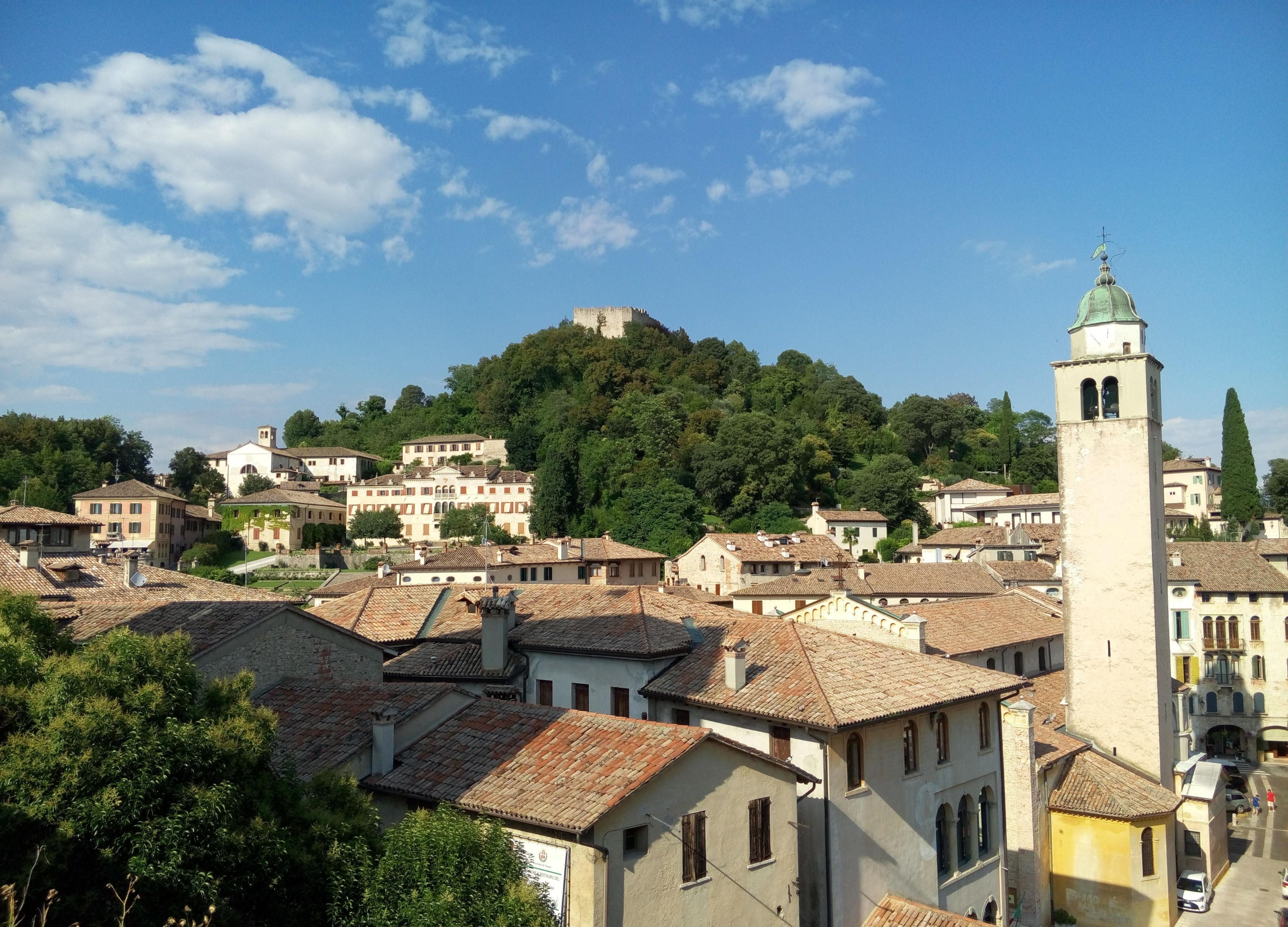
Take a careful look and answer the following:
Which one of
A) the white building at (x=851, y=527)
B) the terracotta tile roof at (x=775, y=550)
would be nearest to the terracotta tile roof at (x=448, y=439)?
the white building at (x=851, y=527)

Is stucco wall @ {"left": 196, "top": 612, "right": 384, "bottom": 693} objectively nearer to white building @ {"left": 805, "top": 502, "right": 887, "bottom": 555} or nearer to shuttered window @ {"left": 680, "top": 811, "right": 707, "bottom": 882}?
shuttered window @ {"left": 680, "top": 811, "right": 707, "bottom": 882}

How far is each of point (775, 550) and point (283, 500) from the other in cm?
5056

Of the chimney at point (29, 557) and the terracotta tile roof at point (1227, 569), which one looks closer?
the chimney at point (29, 557)

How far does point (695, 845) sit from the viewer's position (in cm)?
1389

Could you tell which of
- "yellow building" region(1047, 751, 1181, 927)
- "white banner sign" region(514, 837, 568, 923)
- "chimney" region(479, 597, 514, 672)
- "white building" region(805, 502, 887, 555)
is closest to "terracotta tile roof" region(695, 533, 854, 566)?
"white building" region(805, 502, 887, 555)

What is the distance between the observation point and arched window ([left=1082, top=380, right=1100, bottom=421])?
30.3 meters

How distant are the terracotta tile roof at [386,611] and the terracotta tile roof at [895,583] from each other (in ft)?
77.0

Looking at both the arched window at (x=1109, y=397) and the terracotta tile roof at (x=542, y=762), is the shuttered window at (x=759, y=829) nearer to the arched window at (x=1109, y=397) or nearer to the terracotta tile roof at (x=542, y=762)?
the terracotta tile roof at (x=542, y=762)

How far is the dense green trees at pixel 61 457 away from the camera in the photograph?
76.3 meters

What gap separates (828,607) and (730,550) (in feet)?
109

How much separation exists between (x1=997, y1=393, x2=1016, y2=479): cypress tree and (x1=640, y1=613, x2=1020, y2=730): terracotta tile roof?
8658cm

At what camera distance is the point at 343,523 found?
94688 millimetres

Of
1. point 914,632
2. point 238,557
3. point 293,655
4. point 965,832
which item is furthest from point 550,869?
point 238,557

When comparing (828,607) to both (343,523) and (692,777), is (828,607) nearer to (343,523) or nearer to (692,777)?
(692,777)
